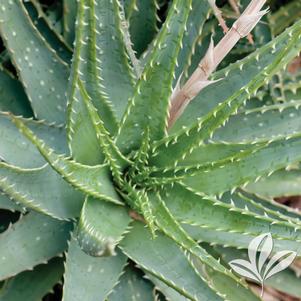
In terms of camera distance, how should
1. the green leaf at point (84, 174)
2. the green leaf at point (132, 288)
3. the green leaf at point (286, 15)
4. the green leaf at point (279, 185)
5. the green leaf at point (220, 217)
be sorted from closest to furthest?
the green leaf at point (84, 174), the green leaf at point (220, 217), the green leaf at point (132, 288), the green leaf at point (279, 185), the green leaf at point (286, 15)

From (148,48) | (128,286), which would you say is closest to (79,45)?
(148,48)

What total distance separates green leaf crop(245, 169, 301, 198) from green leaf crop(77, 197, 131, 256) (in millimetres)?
348

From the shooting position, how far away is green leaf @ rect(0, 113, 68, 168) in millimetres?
914

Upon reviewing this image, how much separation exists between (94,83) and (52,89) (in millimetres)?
152

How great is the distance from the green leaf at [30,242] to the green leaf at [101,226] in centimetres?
12

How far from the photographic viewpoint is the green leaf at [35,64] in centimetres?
98

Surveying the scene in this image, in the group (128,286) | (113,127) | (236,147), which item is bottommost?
(128,286)

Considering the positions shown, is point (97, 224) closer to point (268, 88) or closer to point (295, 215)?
point (295, 215)

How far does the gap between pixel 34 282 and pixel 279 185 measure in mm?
497

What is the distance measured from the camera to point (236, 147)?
0.94 metres

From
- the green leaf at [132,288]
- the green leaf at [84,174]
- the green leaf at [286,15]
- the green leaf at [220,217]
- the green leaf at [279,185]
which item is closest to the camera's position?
the green leaf at [84,174]

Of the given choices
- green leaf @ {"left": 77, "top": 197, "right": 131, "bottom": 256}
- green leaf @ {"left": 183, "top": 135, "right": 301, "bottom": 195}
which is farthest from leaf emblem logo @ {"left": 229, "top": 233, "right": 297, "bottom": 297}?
green leaf @ {"left": 77, "top": 197, "right": 131, "bottom": 256}

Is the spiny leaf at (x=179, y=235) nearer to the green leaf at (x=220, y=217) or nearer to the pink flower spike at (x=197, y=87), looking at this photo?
the green leaf at (x=220, y=217)

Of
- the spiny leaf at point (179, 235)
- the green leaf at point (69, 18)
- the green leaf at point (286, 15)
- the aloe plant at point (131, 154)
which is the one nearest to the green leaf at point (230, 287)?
the aloe plant at point (131, 154)
